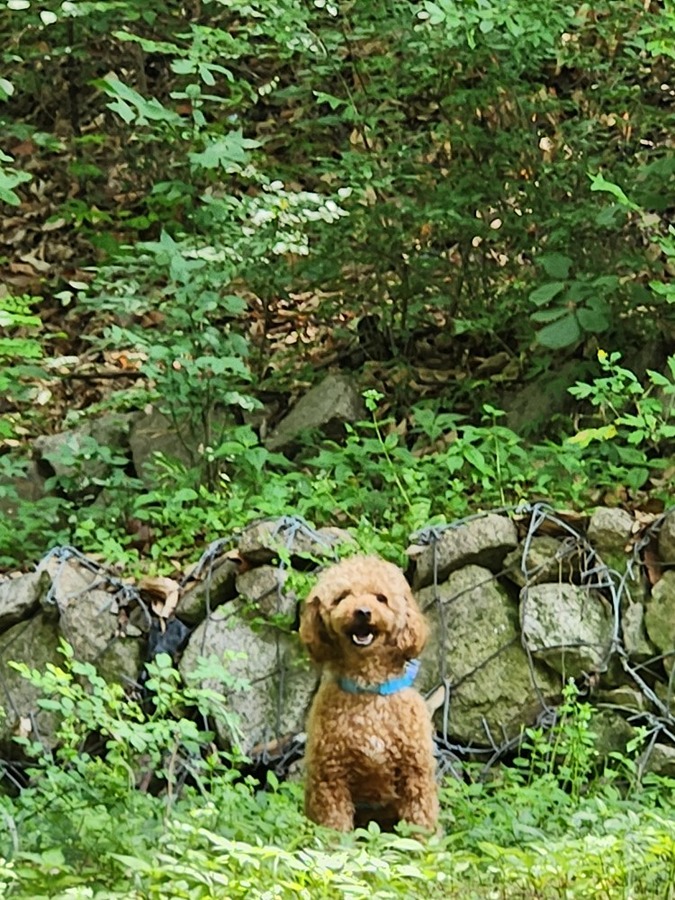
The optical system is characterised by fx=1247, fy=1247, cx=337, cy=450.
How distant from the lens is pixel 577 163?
5984mm

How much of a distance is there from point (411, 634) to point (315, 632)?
0.85ft

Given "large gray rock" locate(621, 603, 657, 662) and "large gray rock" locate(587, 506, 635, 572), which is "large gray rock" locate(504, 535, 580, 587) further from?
"large gray rock" locate(621, 603, 657, 662)

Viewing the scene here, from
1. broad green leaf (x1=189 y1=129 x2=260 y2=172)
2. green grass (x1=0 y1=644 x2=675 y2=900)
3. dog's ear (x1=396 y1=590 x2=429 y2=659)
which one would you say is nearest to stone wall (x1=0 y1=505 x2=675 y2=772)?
green grass (x1=0 y1=644 x2=675 y2=900)

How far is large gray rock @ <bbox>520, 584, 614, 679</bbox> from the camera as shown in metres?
4.45

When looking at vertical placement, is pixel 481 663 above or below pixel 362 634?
below

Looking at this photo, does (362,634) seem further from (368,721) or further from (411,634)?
(368,721)

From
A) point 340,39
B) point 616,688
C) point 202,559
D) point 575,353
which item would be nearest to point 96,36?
point 340,39

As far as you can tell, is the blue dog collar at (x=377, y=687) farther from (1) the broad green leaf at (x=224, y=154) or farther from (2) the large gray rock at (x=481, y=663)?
(1) the broad green leaf at (x=224, y=154)

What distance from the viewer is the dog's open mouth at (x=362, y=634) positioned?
3301 mm

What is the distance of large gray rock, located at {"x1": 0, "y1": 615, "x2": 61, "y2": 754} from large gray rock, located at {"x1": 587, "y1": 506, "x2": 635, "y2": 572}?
6.86 feet

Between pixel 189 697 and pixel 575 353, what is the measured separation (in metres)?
3.42

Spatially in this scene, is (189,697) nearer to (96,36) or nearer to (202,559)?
(202,559)

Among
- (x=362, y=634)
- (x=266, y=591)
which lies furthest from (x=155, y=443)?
(x=362, y=634)

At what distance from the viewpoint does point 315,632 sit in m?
3.38
